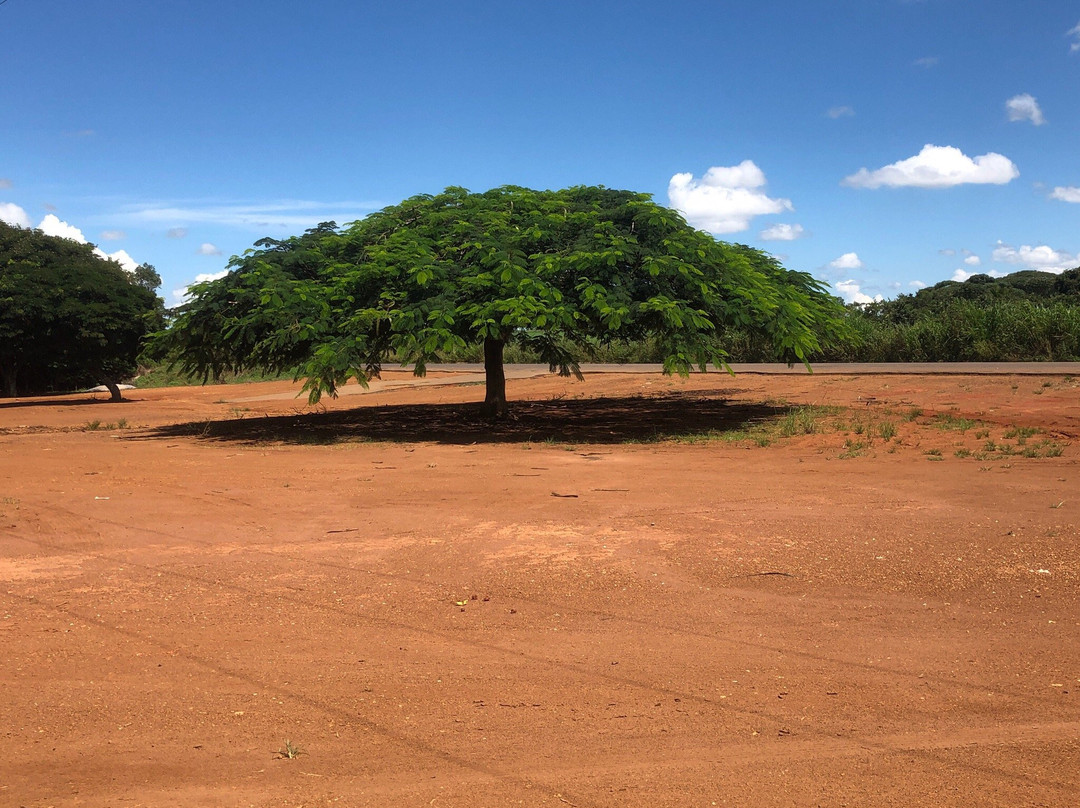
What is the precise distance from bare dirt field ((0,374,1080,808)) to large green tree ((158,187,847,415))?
3.77m

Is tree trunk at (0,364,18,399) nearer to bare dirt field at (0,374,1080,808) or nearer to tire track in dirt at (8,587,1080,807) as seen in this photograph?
bare dirt field at (0,374,1080,808)

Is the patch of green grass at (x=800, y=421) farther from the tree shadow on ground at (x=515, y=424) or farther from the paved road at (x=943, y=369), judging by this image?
the paved road at (x=943, y=369)

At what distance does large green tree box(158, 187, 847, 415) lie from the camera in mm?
15898

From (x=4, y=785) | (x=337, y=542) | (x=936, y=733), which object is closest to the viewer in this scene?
(x=4, y=785)

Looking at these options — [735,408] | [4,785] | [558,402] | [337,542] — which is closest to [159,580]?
[337,542]

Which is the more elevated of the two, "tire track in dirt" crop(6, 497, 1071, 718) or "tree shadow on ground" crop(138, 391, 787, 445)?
"tree shadow on ground" crop(138, 391, 787, 445)

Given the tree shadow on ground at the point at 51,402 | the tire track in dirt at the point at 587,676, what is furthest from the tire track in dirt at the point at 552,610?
the tree shadow on ground at the point at 51,402

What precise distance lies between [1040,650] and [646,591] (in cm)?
248

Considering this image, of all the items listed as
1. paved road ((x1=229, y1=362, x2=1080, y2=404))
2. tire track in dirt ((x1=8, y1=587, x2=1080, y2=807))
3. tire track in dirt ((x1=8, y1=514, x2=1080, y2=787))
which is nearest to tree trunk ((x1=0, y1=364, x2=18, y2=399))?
paved road ((x1=229, y1=362, x2=1080, y2=404))

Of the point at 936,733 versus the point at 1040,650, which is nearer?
the point at 936,733

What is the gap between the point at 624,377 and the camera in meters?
33.2

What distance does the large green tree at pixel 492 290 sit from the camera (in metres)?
15.9

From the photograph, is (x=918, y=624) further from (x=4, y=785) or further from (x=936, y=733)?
(x=4, y=785)

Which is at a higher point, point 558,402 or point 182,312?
point 182,312
